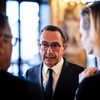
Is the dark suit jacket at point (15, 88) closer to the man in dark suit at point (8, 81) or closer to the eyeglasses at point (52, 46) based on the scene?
the man in dark suit at point (8, 81)

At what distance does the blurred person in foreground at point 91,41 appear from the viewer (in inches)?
50.3

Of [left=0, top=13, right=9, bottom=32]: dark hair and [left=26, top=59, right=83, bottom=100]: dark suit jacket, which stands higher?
[left=0, top=13, right=9, bottom=32]: dark hair

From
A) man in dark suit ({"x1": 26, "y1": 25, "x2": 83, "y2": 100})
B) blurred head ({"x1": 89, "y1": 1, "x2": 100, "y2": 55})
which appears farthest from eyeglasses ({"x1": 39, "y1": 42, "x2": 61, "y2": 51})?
blurred head ({"x1": 89, "y1": 1, "x2": 100, "y2": 55})

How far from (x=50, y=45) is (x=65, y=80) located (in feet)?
0.93

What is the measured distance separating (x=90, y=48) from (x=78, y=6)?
499cm

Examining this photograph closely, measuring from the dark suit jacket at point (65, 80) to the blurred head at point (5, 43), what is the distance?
3.29ft

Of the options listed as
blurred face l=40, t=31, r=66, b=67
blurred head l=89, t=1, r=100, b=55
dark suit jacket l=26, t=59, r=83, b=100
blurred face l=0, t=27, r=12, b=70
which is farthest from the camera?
blurred face l=40, t=31, r=66, b=67

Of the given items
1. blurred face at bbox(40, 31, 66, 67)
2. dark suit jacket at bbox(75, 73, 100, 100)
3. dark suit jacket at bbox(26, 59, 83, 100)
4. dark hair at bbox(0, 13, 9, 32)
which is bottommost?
dark suit jacket at bbox(26, 59, 83, 100)

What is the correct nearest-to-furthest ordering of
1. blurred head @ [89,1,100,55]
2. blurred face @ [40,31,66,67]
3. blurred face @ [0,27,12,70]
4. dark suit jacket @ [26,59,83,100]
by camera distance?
blurred face @ [0,27,12,70]
blurred head @ [89,1,100,55]
dark suit jacket @ [26,59,83,100]
blurred face @ [40,31,66,67]

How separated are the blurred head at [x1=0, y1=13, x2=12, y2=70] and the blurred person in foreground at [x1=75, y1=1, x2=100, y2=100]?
1.02 ft

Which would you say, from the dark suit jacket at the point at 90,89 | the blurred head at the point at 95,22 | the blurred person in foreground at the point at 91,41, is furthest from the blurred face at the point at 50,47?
the dark suit jacket at the point at 90,89

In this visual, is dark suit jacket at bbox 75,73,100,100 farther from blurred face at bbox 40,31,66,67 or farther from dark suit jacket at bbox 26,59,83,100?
blurred face at bbox 40,31,66,67

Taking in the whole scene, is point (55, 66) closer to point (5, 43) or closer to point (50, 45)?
point (50, 45)

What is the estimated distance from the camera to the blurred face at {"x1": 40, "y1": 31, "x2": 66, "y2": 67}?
246 cm
